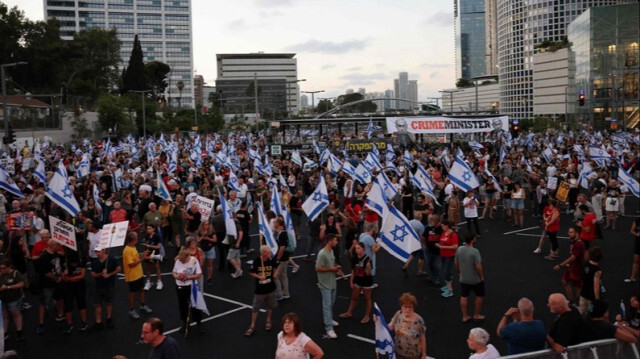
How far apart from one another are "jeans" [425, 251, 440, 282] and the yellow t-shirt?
18.1 feet

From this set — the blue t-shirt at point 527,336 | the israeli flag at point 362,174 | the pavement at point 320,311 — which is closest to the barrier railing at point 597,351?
the blue t-shirt at point 527,336

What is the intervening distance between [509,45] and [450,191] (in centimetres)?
14993

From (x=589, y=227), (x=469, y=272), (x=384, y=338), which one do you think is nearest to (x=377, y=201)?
(x=469, y=272)

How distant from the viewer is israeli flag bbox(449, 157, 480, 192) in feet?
50.8

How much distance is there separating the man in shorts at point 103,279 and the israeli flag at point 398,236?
15.0ft

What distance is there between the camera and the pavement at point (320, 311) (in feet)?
27.1

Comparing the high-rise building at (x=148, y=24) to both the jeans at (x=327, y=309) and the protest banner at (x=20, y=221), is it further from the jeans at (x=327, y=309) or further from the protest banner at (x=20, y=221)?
the jeans at (x=327, y=309)

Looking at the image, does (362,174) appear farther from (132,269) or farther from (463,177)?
(132,269)

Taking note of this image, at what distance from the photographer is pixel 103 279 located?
906 centimetres

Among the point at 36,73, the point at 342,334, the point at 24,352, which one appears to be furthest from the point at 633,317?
the point at 36,73

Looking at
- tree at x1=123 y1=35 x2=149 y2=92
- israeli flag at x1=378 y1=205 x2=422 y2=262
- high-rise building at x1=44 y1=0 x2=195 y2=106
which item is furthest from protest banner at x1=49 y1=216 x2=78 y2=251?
high-rise building at x1=44 y1=0 x2=195 y2=106

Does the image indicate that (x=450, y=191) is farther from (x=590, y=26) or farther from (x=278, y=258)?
(x=590, y=26)

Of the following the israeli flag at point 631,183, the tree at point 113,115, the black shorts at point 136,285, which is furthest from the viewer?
the tree at point 113,115

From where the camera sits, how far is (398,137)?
39.8 m
